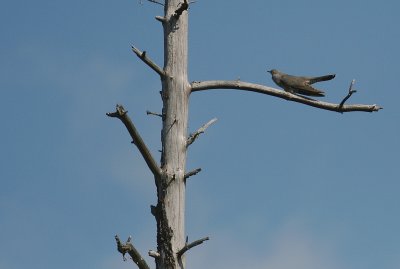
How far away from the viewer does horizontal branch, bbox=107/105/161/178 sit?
6793 millimetres

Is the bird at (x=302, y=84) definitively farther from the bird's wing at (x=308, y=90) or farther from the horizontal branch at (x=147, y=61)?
the horizontal branch at (x=147, y=61)

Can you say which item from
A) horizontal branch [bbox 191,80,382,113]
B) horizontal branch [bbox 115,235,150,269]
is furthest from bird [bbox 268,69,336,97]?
horizontal branch [bbox 115,235,150,269]

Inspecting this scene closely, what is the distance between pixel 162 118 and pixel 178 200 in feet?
3.26

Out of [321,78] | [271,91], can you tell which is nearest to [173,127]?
[271,91]

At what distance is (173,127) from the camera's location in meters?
7.49

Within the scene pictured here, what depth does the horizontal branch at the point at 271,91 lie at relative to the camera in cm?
779

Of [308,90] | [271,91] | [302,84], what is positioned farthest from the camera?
[302,84]

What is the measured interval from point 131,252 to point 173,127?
1491 mm

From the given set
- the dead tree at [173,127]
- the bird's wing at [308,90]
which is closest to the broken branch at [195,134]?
the dead tree at [173,127]

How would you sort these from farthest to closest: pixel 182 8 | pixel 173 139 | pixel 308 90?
pixel 308 90 < pixel 182 8 < pixel 173 139

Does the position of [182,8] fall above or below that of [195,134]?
above

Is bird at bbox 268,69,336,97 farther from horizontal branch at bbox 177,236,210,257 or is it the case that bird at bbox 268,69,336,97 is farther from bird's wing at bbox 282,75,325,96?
horizontal branch at bbox 177,236,210,257

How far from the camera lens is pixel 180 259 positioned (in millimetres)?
7117

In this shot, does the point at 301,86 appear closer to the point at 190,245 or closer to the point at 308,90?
the point at 308,90
